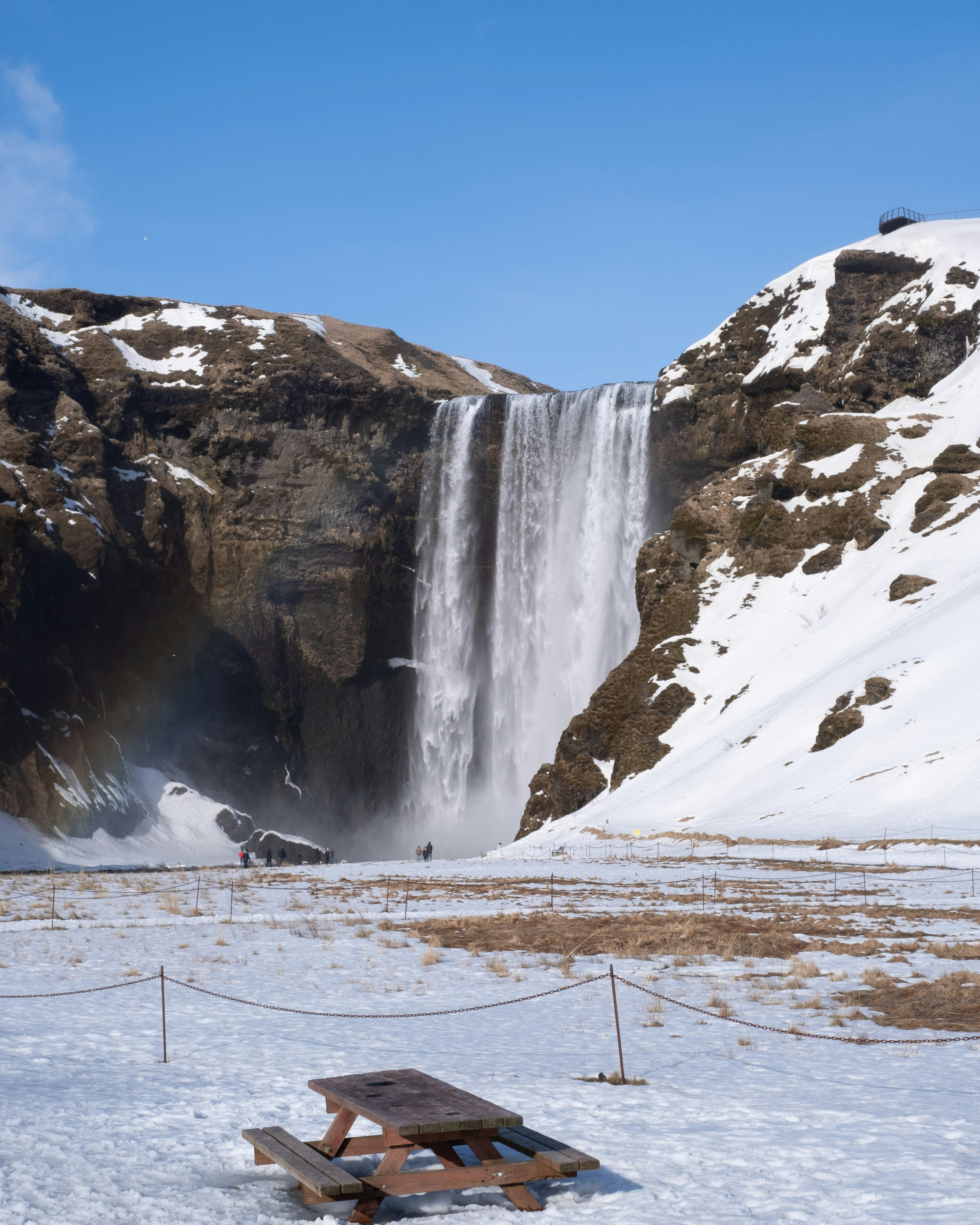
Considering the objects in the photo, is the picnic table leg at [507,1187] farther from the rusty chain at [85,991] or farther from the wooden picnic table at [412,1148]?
the rusty chain at [85,991]

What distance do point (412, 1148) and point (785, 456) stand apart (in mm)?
69094

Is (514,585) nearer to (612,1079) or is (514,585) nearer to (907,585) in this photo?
(907,585)

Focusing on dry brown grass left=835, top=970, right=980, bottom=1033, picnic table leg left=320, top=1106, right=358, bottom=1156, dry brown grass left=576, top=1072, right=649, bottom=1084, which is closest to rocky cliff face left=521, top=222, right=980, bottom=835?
dry brown grass left=835, top=970, right=980, bottom=1033

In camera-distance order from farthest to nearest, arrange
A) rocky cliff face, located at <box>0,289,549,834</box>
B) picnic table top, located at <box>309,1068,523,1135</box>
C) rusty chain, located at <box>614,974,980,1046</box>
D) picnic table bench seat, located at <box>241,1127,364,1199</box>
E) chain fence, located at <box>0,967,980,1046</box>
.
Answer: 1. rocky cliff face, located at <box>0,289,549,834</box>
2. chain fence, located at <box>0,967,980,1046</box>
3. rusty chain, located at <box>614,974,980,1046</box>
4. picnic table top, located at <box>309,1068,523,1135</box>
5. picnic table bench seat, located at <box>241,1127,364,1199</box>

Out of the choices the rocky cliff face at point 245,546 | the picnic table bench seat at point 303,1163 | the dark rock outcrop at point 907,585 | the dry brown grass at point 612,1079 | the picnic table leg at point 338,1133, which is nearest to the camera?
the picnic table bench seat at point 303,1163

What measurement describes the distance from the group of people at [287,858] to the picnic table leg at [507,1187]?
47.9m

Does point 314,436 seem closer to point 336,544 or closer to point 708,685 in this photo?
point 336,544

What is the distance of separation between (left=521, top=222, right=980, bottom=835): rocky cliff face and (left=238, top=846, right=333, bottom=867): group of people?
37.8ft

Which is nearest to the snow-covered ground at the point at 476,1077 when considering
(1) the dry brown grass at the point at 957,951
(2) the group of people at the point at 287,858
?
(1) the dry brown grass at the point at 957,951

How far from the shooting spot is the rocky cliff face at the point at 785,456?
207 ft

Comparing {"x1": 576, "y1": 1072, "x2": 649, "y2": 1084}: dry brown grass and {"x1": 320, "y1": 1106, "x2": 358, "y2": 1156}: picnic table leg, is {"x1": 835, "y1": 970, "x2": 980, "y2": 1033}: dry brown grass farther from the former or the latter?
{"x1": 320, "y1": 1106, "x2": 358, "y2": 1156}: picnic table leg

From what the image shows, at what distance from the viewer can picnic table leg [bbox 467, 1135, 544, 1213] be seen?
6.98 metres

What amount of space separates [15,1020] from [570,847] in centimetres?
3808

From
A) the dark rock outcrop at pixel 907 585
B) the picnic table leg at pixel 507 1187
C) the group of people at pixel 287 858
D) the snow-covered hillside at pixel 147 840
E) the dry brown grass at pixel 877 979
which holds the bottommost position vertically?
the picnic table leg at pixel 507 1187
